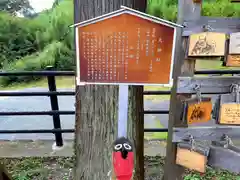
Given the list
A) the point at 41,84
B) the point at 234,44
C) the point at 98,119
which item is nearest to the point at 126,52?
the point at 98,119

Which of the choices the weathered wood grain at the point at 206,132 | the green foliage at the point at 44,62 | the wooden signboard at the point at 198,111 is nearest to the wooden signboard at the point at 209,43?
the wooden signboard at the point at 198,111

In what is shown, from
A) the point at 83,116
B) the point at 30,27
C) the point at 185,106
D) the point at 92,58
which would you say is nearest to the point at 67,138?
the point at 83,116

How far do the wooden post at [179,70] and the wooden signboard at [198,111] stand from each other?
9 cm

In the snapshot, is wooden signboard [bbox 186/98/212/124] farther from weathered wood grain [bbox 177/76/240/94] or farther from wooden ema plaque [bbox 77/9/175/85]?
wooden ema plaque [bbox 77/9/175/85]

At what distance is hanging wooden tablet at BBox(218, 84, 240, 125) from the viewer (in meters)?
1.99

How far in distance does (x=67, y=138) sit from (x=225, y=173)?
2053 millimetres

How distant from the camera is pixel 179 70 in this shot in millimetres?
2010

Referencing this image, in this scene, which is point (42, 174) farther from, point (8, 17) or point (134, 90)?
point (8, 17)

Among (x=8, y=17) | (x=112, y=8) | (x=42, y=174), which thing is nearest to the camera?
(x=112, y=8)

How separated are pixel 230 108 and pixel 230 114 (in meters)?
0.05

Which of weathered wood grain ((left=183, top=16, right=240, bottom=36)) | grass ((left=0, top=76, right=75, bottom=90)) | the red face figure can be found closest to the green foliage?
grass ((left=0, top=76, right=75, bottom=90))

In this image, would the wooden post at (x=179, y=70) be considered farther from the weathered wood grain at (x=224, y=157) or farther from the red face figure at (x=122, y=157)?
the red face figure at (x=122, y=157)

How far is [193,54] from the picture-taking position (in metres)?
1.88

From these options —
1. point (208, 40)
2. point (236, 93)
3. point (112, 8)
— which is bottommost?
point (236, 93)
